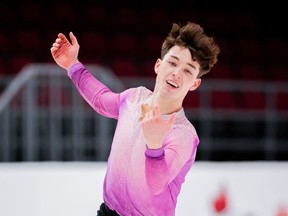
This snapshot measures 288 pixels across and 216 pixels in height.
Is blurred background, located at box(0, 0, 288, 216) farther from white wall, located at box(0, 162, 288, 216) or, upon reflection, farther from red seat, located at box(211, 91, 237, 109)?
white wall, located at box(0, 162, 288, 216)

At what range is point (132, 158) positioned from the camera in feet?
5.52

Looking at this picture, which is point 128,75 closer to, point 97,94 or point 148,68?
point 148,68

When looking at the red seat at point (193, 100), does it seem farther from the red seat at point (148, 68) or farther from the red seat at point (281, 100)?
the red seat at point (281, 100)

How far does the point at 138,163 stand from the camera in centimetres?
168

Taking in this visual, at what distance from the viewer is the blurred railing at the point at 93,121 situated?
15.5ft

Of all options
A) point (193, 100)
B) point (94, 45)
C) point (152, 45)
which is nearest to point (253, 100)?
point (193, 100)

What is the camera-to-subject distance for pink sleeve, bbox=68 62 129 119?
1.78 metres

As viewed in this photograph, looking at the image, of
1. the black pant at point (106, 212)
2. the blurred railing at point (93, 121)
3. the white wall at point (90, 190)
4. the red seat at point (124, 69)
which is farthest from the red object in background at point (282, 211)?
the red seat at point (124, 69)

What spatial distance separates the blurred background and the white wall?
38.6 inches

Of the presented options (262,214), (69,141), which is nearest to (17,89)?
(69,141)

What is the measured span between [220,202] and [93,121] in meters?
1.84

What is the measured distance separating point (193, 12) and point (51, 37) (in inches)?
72.6

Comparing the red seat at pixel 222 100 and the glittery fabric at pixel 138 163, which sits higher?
the red seat at pixel 222 100

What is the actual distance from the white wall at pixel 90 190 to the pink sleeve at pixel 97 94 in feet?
5.53
